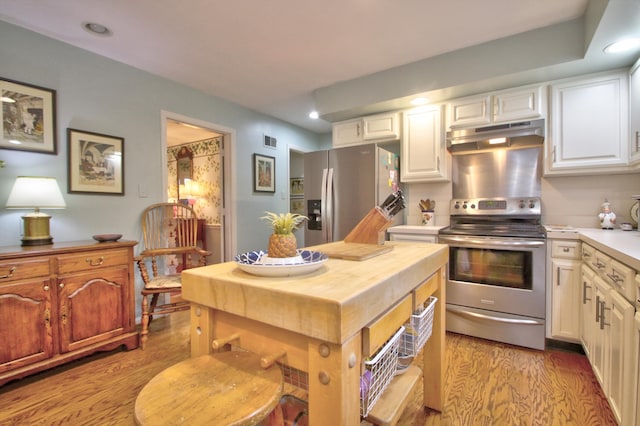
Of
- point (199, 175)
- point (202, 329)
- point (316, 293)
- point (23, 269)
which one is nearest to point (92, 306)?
point (23, 269)

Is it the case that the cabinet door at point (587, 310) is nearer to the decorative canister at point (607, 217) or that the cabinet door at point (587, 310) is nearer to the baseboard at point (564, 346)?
the baseboard at point (564, 346)

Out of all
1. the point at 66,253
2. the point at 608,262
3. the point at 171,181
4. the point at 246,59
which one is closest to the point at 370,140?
the point at 246,59

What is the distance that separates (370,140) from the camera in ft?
11.0

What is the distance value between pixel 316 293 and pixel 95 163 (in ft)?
8.91

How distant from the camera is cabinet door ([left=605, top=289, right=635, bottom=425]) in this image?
1.21 meters

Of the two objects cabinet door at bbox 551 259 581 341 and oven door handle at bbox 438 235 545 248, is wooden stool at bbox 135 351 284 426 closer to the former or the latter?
oven door handle at bbox 438 235 545 248

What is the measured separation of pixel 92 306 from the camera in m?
2.10

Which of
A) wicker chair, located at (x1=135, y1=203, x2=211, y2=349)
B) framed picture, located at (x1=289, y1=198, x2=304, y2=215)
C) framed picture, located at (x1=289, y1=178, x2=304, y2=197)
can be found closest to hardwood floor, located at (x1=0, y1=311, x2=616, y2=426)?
wicker chair, located at (x1=135, y1=203, x2=211, y2=349)

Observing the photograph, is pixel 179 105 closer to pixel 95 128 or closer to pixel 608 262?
pixel 95 128

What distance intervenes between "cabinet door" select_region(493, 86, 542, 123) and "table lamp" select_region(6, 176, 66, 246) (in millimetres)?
3604

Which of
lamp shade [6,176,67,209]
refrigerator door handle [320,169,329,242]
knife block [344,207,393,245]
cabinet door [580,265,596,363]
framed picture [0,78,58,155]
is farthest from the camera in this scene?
refrigerator door handle [320,169,329,242]

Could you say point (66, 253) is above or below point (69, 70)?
below

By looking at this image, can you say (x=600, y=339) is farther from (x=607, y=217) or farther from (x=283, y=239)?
(x=283, y=239)

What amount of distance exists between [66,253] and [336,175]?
238 centimetres
